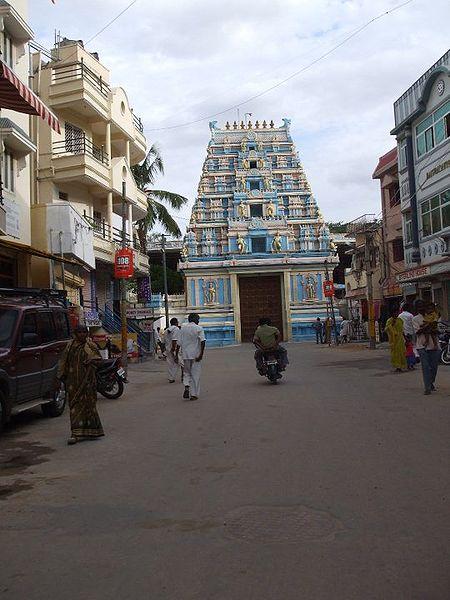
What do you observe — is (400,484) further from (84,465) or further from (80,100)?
(80,100)

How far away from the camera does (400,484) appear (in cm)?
544

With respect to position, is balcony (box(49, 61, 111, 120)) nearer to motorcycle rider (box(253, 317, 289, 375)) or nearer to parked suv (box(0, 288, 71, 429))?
motorcycle rider (box(253, 317, 289, 375))

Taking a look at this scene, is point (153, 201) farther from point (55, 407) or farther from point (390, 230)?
point (55, 407)

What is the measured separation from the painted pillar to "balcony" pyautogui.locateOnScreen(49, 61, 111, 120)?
68.6 ft

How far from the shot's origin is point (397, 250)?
35625 mm

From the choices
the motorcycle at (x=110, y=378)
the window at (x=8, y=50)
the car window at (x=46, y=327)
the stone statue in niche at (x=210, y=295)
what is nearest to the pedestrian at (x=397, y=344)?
the motorcycle at (x=110, y=378)

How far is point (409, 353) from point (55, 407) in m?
9.51

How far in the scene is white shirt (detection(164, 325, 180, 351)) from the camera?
16500mm

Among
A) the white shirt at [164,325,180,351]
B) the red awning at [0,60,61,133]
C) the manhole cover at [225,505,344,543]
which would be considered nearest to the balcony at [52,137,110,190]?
the red awning at [0,60,61,133]

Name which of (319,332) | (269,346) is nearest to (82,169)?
(269,346)

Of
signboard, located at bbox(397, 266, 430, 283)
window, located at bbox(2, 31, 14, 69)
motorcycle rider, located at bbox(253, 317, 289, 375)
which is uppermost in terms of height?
window, located at bbox(2, 31, 14, 69)

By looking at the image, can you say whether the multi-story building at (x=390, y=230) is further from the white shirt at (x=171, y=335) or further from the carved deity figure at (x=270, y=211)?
the white shirt at (x=171, y=335)

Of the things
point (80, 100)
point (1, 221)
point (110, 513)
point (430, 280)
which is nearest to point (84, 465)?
point (110, 513)

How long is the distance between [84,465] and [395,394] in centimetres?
670
